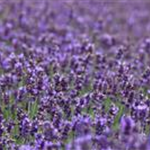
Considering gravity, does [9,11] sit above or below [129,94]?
above

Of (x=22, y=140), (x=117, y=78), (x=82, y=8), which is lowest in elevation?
(x=22, y=140)

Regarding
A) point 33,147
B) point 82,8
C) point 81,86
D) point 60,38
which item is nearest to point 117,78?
point 81,86

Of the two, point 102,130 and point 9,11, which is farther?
point 9,11

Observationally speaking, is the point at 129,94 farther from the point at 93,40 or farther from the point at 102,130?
the point at 93,40

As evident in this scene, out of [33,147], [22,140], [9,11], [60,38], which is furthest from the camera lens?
[9,11]

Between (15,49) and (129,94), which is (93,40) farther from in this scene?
(129,94)

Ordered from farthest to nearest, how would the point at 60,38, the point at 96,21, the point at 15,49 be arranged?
the point at 96,21 < the point at 60,38 < the point at 15,49
